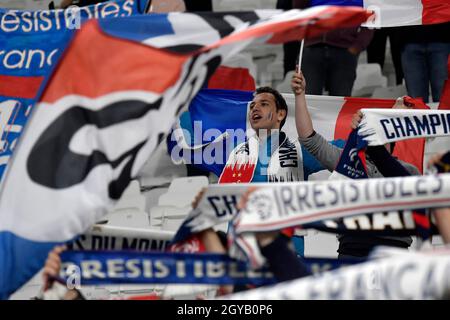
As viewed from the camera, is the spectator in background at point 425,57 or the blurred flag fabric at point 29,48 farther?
the spectator in background at point 425,57

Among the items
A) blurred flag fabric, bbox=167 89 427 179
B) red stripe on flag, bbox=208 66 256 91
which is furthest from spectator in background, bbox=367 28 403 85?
blurred flag fabric, bbox=167 89 427 179

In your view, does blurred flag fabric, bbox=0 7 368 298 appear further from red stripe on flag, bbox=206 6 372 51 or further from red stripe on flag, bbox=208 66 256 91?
red stripe on flag, bbox=208 66 256 91

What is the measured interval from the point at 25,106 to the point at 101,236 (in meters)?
2.26

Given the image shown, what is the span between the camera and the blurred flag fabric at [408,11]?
6895 mm

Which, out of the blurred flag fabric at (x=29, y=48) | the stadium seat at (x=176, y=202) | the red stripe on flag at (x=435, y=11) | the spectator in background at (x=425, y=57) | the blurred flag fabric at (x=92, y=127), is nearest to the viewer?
the blurred flag fabric at (x=92, y=127)

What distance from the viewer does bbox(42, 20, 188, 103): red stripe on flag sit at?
369 cm

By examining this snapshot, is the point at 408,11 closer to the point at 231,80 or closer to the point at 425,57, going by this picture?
the point at 425,57

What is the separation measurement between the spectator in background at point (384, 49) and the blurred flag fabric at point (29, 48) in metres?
2.74

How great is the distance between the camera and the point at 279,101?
5605 mm

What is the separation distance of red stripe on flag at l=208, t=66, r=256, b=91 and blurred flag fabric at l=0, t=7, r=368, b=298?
3.74 metres

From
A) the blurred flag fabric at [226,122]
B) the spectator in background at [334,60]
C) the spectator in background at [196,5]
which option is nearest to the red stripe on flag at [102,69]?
the blurred flag fabric at [226,122]

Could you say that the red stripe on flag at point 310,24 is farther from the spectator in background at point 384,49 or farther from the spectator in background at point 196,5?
the spectator in background at point 196,5
